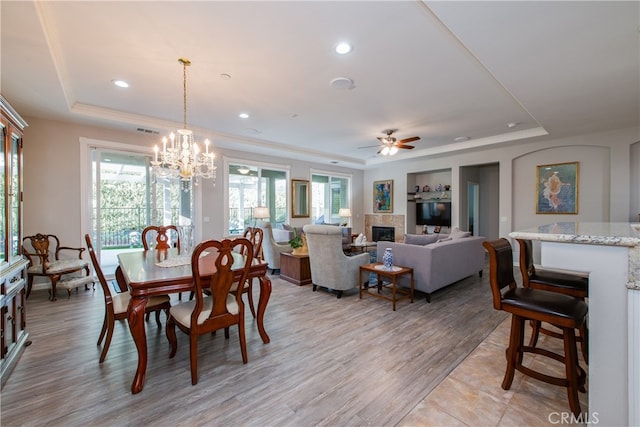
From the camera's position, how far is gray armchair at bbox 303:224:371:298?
3750 millimetres

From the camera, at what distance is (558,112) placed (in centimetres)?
396

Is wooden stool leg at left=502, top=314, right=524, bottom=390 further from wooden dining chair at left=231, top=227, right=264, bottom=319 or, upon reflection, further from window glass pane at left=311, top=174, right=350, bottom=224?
window glass pane at left=311, top=174, right=350, bottom=224

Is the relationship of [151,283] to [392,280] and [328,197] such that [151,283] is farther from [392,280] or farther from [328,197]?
[328,197]

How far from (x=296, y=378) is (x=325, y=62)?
9.48 ft

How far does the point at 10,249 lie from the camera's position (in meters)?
2.38

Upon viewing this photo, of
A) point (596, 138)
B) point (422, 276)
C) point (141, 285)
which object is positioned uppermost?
point (596, 138)

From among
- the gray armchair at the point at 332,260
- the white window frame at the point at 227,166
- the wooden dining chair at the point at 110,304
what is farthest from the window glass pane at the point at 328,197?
the wooden dining chair at the point at 110,304

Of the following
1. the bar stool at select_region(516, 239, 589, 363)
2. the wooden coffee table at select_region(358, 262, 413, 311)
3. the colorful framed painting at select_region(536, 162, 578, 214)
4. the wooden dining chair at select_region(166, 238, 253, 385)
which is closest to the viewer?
the wooden dining chair at select_region(166, 238, 253, 385)

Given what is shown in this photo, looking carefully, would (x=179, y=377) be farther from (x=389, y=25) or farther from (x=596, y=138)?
(x=596, y=138)

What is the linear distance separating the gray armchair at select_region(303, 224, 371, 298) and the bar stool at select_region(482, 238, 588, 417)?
80.8 inches

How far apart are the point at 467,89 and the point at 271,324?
370 centimetres

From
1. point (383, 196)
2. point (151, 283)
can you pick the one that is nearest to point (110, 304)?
point (151, 283)

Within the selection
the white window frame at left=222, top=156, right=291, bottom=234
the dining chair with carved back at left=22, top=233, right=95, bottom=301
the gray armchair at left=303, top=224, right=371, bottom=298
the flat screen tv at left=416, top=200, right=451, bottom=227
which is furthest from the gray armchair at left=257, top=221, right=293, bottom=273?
the flat screen tv at left=416, top=200, right=451, bottom=227

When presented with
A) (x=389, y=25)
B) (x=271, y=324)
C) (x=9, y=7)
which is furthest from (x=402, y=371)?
(x=9, y=7)
